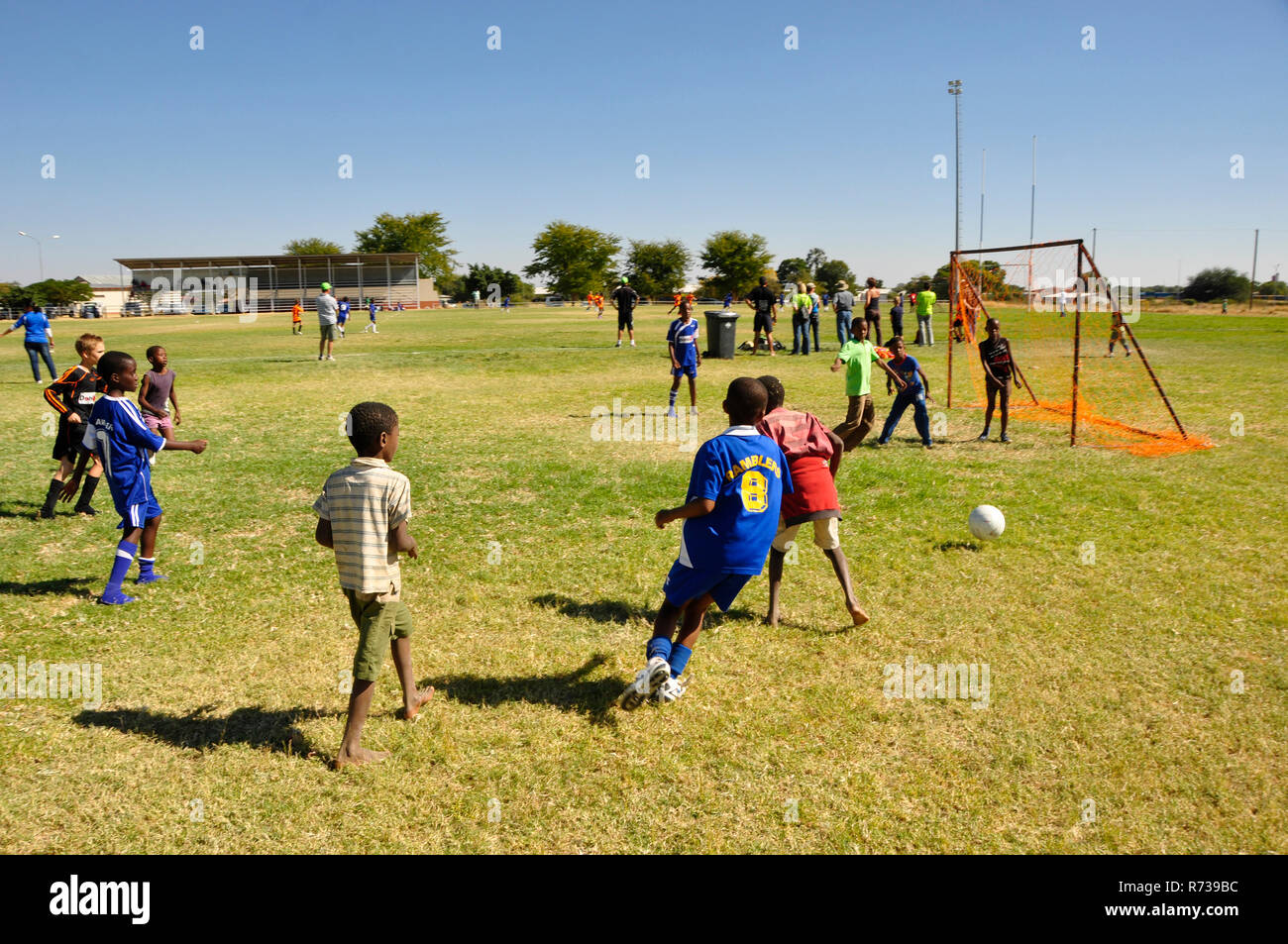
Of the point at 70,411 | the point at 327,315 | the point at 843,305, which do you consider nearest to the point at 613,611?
the point at 70,411

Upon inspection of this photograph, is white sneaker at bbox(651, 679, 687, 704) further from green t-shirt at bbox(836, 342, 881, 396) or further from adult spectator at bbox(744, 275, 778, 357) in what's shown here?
adult spectator at bbox(744, 275, 778, 357)

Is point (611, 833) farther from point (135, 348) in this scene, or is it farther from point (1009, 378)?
point (135, 348)

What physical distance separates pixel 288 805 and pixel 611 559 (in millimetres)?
3950

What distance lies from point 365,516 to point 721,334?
20533 mm

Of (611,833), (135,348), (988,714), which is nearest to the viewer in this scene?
(611,833)

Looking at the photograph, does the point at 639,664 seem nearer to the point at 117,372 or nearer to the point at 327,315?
the point at 117,372

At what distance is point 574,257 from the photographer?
100875 millimetres

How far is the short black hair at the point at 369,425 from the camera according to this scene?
4.25 meters

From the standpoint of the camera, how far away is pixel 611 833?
384 centimetres

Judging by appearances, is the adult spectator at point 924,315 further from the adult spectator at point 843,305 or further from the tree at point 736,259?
the tree at point 736,259

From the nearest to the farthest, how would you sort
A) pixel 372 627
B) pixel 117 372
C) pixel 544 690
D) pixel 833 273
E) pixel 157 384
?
pixel 372 627 < pixel 544 690 < pixel 117 372 < pixel 157 384 < pixel 833 273

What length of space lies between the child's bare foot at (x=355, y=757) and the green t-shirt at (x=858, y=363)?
8.12 m
